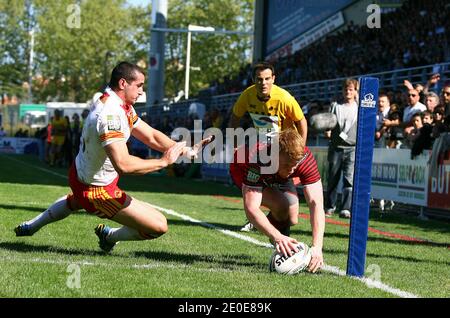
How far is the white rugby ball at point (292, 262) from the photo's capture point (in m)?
7.23

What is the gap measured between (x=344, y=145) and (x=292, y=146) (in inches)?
286

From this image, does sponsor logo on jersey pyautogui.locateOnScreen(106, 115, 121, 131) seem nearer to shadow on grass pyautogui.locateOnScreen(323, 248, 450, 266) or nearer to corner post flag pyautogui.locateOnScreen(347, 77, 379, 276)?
corner post flag pyautogui.locateOnScreen(347, 77, 379, 276)

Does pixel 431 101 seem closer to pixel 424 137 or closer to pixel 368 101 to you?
pixel 424 137

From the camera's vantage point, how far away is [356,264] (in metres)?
7.16

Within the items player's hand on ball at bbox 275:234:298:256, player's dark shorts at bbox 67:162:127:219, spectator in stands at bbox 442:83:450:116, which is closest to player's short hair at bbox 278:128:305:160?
player's hand on ball at bbox 275:234:298:256

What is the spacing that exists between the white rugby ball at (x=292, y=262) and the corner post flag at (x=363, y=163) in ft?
1.47

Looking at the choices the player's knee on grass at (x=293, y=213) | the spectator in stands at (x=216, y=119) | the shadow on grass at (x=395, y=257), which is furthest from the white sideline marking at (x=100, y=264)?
the spectator in stands at (x=216, y=119)

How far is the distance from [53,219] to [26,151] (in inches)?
1727

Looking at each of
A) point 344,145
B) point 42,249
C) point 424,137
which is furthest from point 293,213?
point 424,137

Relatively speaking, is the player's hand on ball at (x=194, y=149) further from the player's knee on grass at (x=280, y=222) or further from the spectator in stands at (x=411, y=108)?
the spectator in stands at (x=411, y=108)

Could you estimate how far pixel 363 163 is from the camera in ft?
22.6

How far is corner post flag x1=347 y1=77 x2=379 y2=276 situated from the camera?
6.79 meters
